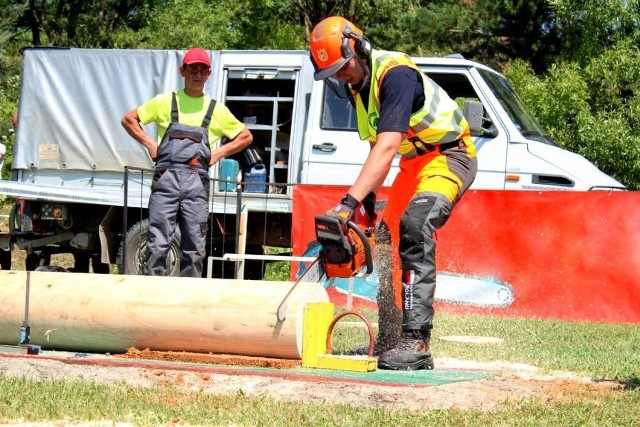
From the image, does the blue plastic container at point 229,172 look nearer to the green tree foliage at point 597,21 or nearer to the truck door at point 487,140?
the truck door at point 487,140

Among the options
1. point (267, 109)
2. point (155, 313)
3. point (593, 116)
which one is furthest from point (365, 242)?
point (593, 116)

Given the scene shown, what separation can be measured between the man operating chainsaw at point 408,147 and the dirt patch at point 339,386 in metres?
0.67

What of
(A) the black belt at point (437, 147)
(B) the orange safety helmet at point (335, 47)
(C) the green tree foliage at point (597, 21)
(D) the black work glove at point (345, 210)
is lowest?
(D) the black work glove at point (345, 210)

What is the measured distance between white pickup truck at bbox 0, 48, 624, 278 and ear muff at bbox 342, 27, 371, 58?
190 inches

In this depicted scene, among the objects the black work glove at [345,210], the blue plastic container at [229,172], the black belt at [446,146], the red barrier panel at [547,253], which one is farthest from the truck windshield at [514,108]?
the black work glove at [345,210]

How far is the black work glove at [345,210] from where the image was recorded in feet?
20.5

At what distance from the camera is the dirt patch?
5605mm

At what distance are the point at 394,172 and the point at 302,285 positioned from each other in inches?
215

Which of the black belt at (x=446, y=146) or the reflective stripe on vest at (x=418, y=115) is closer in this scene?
the reflective stripe on vest at (x=418, y=115)

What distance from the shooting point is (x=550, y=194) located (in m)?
11.3

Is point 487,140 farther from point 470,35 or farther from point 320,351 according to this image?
point 470,35

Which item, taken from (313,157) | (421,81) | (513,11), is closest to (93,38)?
(513,11)

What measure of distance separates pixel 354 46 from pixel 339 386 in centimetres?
215

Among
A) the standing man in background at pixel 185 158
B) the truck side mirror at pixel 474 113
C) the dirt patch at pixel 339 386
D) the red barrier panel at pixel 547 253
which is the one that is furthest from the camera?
the truck side mirror at pixel 474 113
